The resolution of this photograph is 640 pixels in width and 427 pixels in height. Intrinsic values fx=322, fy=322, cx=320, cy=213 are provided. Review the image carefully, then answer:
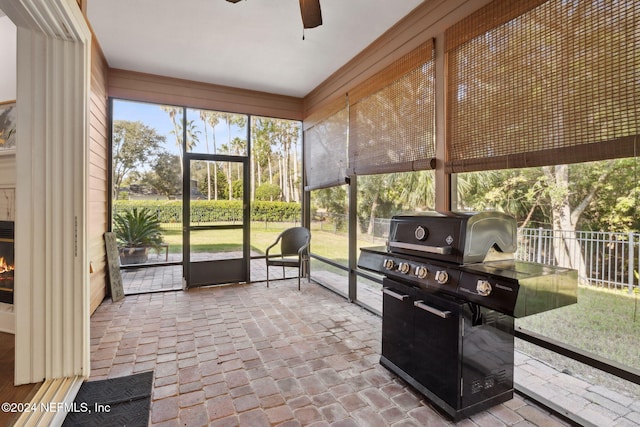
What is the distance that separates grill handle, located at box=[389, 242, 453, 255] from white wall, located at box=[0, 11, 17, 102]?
3.62m

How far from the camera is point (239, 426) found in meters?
1.82

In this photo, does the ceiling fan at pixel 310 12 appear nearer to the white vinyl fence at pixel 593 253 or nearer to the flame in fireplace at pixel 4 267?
the white vinyl fence at pixel 593 253

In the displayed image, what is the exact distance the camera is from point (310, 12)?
84.1 inches


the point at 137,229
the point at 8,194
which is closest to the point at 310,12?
the point at 8,194

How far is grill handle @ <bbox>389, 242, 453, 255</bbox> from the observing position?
6.19 ft

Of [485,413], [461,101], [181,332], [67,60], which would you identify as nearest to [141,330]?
[181,332]

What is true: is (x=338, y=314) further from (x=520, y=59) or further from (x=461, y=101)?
(x=520, y=59)

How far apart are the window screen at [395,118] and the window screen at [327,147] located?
22 centimetres

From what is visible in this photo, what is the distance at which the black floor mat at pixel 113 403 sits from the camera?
1852 millimetres

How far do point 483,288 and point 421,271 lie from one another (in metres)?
0.43

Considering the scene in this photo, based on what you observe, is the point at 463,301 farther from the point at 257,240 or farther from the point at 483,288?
the point at 257,240

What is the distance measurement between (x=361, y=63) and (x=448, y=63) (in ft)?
4.55

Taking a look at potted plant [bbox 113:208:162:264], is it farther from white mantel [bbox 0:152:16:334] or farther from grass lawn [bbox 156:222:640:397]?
grass lawn [bbox 156:222:640:397]

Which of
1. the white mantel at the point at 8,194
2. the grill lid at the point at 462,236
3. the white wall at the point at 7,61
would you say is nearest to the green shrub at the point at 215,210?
the white mantel at the point at 8,194
